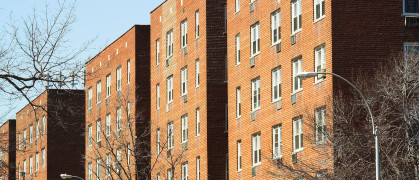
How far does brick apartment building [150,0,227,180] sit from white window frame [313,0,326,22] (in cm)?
1354

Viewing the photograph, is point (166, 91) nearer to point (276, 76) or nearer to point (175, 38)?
point (175, 38)

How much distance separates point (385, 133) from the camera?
39219mm

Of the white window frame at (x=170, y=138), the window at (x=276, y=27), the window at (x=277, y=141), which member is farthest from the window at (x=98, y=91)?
the window at (x=277, y=141)

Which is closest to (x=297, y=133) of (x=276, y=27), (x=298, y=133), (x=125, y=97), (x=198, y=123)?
(x=298, y=133)

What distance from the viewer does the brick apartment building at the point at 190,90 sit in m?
59.6

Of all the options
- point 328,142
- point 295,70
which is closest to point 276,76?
point 295,70

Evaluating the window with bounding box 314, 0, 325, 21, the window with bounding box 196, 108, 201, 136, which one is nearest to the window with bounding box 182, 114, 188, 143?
the window with bounding box 196, 108, 201, 136

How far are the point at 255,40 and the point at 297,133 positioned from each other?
7.60 metres

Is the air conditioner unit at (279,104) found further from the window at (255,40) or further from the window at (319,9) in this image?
the window at (319,9)

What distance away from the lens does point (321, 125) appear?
4112cm

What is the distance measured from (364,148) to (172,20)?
28.4m

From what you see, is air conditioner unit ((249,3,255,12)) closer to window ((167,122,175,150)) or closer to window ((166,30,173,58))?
window ((166,30,173,58))

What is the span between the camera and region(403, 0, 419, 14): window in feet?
153

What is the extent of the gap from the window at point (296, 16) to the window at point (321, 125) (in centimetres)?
510
